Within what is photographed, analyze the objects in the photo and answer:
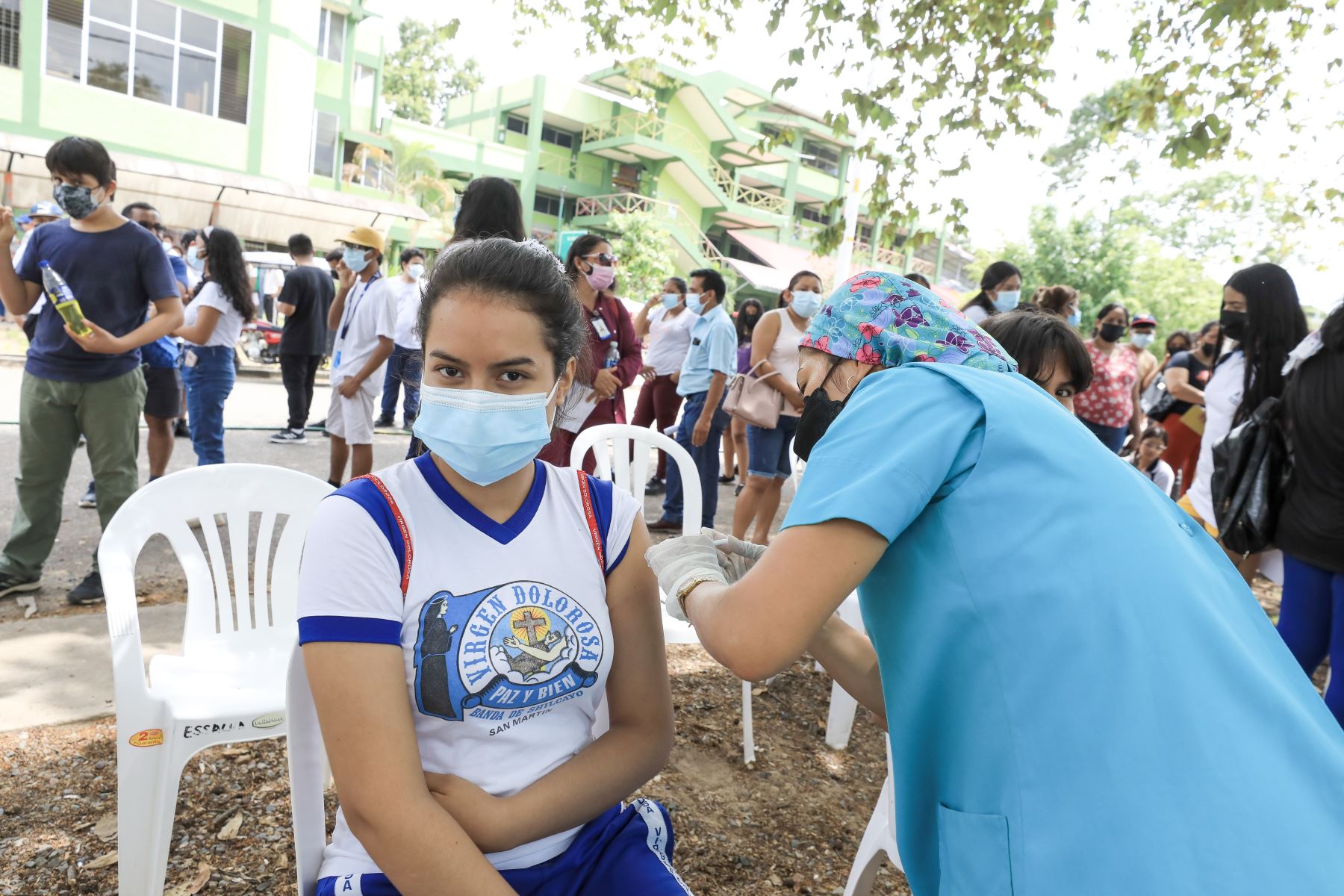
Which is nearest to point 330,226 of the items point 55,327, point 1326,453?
point 55,327

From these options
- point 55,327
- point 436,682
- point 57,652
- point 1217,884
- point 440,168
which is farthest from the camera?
point 440,168

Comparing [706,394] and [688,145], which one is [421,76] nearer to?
[688,145]

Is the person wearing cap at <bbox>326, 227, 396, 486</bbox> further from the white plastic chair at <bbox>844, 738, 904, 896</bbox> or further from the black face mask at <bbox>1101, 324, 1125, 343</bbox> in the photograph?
the black face mask at <bbox>1101, 324, 1125, 343</bbox>

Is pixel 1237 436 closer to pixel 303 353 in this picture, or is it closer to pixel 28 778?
pixel 28 778

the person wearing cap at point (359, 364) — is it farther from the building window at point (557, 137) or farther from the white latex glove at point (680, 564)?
the building window at point (557, 137)

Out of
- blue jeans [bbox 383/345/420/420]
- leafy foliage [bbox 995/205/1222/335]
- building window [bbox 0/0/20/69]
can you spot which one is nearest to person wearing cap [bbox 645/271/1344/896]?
blue jeans [bbox 383/345/420/420]

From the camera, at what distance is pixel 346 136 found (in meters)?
19.4

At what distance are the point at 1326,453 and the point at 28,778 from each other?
12.9 ft

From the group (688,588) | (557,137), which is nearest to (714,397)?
(688,588)

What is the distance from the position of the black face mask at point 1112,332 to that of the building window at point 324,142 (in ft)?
58.6

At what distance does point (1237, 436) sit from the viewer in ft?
10.2

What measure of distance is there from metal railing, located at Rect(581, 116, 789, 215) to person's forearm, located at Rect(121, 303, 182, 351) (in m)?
21.2

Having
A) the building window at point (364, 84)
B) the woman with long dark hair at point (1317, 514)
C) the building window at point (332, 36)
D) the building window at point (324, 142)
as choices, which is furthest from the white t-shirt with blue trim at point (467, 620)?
the building window at point (364, 84)

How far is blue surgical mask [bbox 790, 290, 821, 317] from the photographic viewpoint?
17.0 ft
